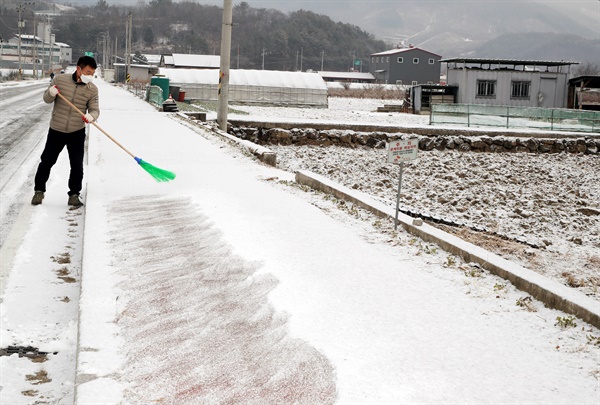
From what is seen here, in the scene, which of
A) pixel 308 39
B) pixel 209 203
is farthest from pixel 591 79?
pixel 308 39

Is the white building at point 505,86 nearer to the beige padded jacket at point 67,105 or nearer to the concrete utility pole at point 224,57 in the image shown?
the concrete utility pole at point 224,57

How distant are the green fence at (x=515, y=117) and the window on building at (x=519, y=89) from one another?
1782cm

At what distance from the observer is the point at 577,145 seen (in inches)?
1265

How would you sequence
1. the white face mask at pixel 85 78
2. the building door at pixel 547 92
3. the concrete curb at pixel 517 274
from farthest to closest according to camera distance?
the building door at pixel 547 92 < the white face mask at pixel 85 78 < the concrete curb at pixel 517 274

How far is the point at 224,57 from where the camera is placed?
74.9ft

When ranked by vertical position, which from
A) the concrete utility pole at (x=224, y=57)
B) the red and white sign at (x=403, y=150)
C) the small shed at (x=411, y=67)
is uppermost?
the small shed at (x=411, y=67)

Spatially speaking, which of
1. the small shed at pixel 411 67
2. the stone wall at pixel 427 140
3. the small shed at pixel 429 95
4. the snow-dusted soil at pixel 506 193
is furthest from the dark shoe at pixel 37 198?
the small shed at pixel 411 67

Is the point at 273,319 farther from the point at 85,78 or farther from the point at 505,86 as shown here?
the point at 505,86

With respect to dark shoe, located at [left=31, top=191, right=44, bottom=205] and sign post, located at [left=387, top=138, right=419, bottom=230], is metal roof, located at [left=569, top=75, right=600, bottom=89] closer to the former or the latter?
sign post, located at [left=387, top=138, right=419, bottom=230]

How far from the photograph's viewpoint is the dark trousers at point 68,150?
9508 mm

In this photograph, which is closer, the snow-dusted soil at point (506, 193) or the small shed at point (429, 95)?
the snow-dusted soil at point (506, 193)

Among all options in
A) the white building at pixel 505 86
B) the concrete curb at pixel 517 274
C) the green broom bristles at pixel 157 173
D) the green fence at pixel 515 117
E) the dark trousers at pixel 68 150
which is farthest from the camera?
the white building at pixel 505 86

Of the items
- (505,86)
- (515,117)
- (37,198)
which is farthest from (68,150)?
(505,86)

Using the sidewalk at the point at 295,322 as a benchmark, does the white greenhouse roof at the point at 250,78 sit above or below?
above
